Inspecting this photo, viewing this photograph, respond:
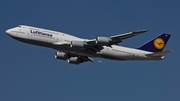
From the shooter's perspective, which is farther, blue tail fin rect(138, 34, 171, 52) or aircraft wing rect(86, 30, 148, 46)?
blue tail fin rect(138, 34, 171, 52)

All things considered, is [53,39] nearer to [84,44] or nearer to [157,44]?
[84,44]

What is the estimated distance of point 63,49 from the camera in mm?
66875

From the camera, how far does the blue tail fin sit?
243 ft

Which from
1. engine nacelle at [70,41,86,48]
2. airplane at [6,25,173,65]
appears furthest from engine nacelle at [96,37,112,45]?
engine nacelle at [70,41,86,48]

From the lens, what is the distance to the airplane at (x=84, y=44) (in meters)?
64.8

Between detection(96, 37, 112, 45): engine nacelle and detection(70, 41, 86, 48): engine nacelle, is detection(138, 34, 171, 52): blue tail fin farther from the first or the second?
detection(70, 41, 86, 48): engine nacelle

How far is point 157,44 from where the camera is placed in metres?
75.2

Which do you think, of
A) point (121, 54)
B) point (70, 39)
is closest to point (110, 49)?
point (121, 54)

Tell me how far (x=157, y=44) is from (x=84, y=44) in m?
16.2

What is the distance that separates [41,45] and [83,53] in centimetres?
744

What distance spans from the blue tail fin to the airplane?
1519mm

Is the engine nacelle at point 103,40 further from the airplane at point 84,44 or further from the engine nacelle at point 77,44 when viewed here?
the engine nacelle at point 77,44

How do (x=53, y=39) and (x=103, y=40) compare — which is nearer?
(x=103, y=40)

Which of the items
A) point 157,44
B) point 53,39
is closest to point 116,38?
point 53,39
